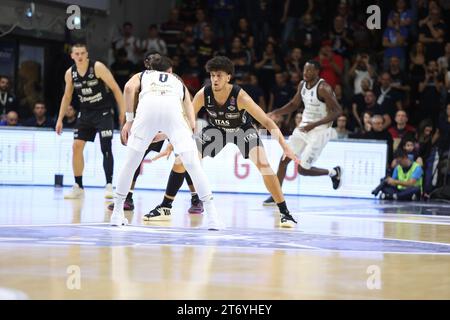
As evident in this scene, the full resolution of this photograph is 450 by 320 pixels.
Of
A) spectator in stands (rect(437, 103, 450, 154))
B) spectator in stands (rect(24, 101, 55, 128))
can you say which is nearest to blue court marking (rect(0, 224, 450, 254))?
spectator in stands (rect(437, 103, 450, 154))

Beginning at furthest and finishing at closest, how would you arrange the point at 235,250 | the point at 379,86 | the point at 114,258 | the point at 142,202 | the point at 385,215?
the point at 379,86
the point at 142,202
the point at 385,215
the point at 235,250
the point at 114,258

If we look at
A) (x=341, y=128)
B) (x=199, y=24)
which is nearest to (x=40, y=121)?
(x=199, y=24)

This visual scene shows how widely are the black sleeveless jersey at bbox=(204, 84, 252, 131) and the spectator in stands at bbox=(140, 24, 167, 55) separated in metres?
10.2

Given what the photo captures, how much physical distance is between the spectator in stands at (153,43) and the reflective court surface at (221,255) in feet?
27.6

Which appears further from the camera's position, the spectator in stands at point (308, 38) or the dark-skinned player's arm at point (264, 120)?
the spectator in stands at point (308, 38)

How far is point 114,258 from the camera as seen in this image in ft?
22.2

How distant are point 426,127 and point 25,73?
918 centimetres

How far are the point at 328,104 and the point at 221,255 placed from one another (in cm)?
653

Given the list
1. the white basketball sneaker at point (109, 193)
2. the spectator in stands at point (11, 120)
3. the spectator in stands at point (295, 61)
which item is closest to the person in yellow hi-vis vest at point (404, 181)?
the spectator in stands at point (295, 61)

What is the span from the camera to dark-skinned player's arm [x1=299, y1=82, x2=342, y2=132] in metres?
13.2

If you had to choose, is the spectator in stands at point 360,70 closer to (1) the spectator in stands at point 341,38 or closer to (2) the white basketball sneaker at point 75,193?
(1) the spectator in stands at point 341,38

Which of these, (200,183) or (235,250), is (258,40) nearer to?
(200,183)

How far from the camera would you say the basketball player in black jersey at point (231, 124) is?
929 centimetres
